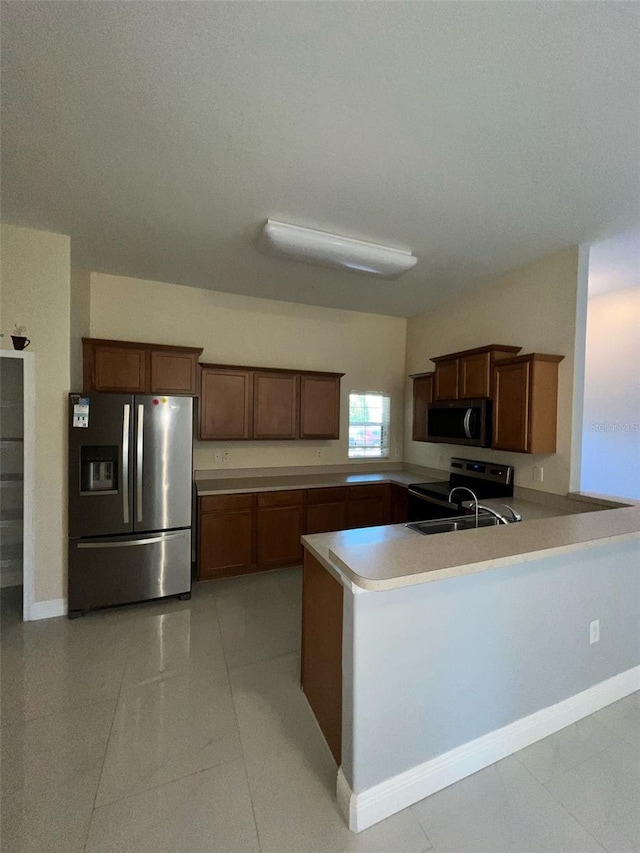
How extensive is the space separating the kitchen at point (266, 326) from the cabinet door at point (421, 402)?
363 millimetres

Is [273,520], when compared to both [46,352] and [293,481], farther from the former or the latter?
[46,352]

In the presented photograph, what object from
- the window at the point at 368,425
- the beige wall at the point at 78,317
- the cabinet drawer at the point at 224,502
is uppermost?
the beige wall at the point at 78,317

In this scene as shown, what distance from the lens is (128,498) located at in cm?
291

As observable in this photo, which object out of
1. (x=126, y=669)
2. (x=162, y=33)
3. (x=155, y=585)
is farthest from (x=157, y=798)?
(x=162, y=33)

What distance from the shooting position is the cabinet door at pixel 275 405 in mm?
3897

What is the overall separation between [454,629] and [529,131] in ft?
7.59

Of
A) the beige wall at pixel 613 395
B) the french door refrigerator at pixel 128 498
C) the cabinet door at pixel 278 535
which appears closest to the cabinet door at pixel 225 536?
the cabinet door at pixel 278 535

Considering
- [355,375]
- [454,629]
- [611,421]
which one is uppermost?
[355,375]

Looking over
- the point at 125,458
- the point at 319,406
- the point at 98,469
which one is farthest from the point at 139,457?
the point at 319,406

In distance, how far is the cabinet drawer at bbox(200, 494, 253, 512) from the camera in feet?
11.0

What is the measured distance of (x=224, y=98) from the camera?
1.54m

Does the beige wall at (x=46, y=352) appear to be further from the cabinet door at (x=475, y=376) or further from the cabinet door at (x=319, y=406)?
the cabinet door at (x=475, y=376)

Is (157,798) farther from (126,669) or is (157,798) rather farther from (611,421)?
(611,421)

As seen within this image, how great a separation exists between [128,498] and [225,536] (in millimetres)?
958
